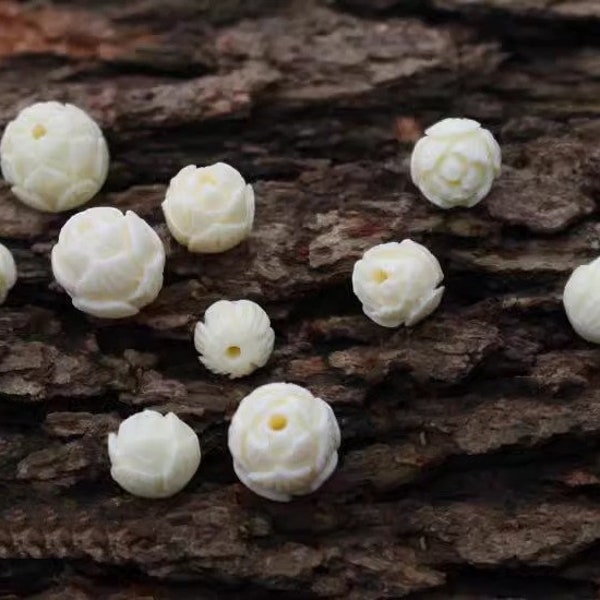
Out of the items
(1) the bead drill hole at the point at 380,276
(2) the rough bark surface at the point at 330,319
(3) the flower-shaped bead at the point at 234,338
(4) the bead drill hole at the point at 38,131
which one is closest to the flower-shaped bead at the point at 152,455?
(2) the rough bark surface at the point at 330,319

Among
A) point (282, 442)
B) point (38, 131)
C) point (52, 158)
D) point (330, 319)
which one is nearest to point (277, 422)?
point (282, 442)

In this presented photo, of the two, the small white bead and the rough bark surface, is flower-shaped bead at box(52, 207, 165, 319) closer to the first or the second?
the rough bark surface

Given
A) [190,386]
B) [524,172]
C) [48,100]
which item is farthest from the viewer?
[48,100]

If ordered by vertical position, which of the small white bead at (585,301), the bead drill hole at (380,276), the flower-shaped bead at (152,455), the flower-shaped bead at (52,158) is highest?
the flower-shaped bead at (52,158)

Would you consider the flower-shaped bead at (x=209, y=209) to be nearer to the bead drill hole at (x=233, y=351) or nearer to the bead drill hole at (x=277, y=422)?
the bead drill hole at (x=233, y=351)

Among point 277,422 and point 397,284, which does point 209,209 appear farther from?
→ point 277,422

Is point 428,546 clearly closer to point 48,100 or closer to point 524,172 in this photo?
point 524,172

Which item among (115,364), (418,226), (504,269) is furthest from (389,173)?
(115,364)
